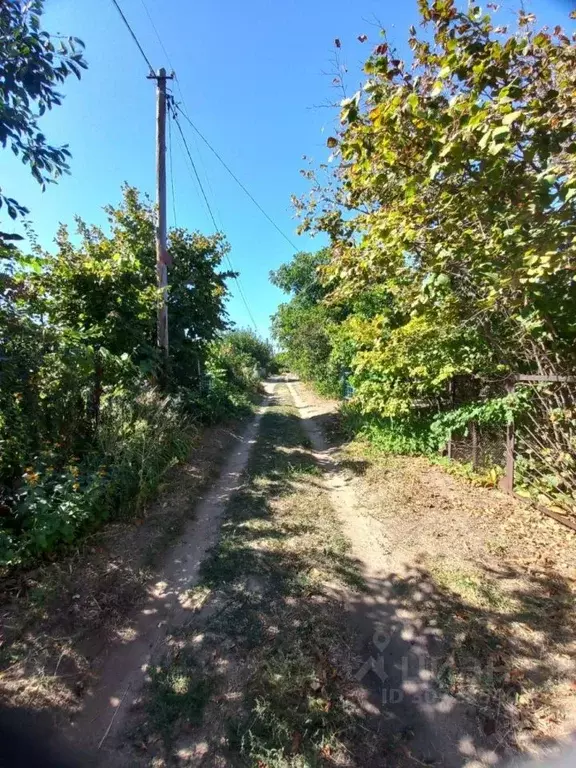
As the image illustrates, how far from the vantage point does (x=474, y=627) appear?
2.67 m

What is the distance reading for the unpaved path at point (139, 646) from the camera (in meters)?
2.01

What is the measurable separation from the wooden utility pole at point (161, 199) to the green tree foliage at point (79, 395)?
0.30 meters

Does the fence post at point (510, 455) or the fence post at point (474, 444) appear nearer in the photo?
the fence post at point (510, 455)

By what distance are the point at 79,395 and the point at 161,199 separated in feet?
16.1

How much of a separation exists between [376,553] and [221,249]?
8768mm

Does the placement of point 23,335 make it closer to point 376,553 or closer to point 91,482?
point 91,482

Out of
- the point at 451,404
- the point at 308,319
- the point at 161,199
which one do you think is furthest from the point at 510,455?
the point at 308,319

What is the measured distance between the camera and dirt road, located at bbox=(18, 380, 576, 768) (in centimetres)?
194

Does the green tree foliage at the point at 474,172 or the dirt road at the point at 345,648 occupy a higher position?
the green tree foliage at the point at 474,172

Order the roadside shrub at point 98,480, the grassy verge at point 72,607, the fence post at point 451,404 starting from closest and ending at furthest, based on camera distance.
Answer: the grassy verge at point 72,607
the roadside shrub at point 98,480
the fence post at point 451,404

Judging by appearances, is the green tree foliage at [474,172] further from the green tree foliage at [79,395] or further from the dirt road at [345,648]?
the green tree foliage at [79,395]

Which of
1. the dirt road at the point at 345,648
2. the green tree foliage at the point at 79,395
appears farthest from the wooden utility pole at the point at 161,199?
the dirt road at the point at 345,648

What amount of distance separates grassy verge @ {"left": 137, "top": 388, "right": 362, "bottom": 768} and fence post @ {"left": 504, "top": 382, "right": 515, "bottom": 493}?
9.01 ft

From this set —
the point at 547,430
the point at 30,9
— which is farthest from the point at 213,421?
the point at 30,9
